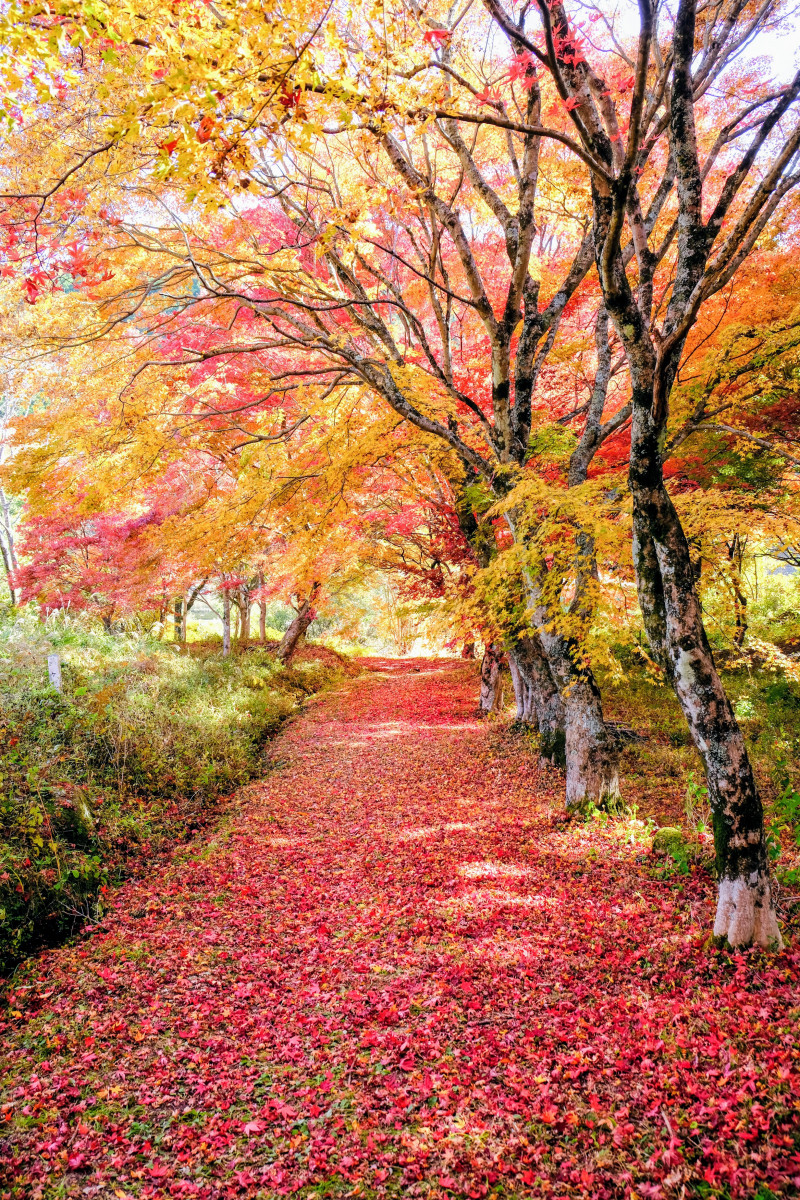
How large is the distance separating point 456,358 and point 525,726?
6.85m

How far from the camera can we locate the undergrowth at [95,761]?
5078 millimetres

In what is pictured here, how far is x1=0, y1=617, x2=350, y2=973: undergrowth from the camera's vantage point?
5078mm

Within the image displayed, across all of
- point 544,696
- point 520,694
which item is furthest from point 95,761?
point 520,694

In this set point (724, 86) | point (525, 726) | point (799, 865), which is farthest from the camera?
point (525, 726)

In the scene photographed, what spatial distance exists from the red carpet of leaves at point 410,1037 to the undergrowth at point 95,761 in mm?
480

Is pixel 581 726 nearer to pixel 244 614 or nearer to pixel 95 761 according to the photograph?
pixel 95 761

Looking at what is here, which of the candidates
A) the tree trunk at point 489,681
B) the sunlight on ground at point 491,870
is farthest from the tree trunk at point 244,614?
the sunlight on ground at point 491,870

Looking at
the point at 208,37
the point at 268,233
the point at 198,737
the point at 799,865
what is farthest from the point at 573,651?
the point at 268,233

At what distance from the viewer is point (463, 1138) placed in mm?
2859

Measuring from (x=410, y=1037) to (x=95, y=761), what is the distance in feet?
17.6

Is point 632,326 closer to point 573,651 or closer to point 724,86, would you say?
point 573,651

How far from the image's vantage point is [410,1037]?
3627mm

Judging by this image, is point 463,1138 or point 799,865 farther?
point 799,865

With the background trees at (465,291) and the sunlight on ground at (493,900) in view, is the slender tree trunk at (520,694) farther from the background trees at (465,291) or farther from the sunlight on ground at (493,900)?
the sunlight on ground at (493,900)
